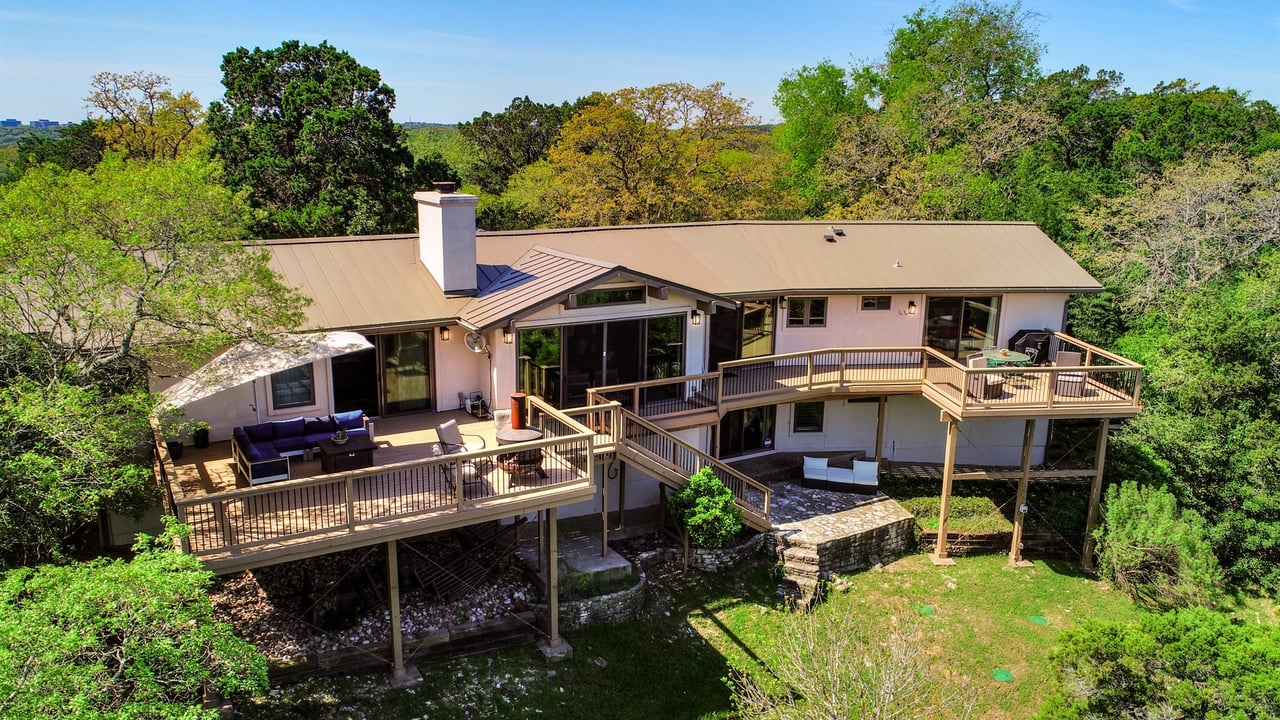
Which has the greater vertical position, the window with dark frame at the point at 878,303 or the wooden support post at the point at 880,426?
the window with dark frame at the point at 878,303

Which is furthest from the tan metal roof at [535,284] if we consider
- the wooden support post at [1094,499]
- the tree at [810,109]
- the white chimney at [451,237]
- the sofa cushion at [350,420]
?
the tree at [810,109]

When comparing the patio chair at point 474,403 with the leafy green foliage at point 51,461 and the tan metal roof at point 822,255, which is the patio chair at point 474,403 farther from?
the leafy green foliage at point 51,461

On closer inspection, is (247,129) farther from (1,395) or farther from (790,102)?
(790,102)

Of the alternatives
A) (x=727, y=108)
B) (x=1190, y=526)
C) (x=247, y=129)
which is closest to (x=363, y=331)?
(x=1190, y=526)

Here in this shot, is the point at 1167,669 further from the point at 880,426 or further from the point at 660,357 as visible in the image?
the point at 660,357

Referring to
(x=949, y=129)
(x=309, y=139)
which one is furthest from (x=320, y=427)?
(x=949, y=129)
